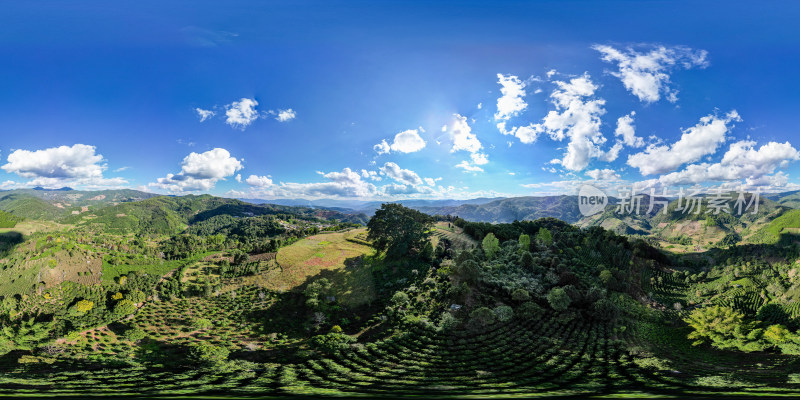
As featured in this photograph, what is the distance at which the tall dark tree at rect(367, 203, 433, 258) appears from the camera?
236 feet

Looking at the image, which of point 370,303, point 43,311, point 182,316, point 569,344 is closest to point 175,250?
point 43,311

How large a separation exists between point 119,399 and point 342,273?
163 ft

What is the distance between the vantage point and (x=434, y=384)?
22281 mm

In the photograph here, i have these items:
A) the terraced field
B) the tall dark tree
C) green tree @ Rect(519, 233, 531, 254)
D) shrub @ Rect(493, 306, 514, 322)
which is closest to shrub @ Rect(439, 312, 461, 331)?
the terraced field

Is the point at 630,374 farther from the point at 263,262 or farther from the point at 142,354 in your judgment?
the point at 263,262

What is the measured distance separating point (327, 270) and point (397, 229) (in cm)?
2075

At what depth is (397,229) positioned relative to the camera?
75.9 m

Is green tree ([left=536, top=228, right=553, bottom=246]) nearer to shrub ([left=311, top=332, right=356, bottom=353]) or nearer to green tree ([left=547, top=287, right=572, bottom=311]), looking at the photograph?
green tree ([left=547, top=287, right=572, bottom=311])

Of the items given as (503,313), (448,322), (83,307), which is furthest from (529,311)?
(83,307)

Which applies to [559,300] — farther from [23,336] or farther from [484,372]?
[23,336]

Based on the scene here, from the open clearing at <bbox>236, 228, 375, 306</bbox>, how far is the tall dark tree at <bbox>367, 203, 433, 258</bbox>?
531 centimetres

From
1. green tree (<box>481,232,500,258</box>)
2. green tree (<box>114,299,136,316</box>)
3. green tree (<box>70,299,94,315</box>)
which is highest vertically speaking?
green tree (<box>481,232,500,258</box>)

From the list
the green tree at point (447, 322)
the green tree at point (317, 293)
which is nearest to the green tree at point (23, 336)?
the green tree at point (317, 293)

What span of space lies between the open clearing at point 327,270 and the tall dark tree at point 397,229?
17.4 feet
